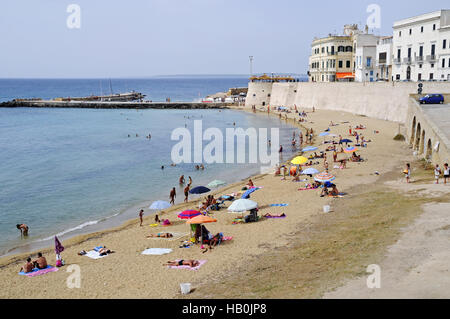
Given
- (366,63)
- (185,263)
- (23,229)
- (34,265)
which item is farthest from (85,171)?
(366,63)

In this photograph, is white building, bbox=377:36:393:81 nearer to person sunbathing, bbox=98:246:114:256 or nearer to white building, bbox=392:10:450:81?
white building, bbox=392:10:450:81

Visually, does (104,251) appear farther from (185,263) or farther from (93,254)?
(185,263)

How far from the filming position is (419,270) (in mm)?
11070

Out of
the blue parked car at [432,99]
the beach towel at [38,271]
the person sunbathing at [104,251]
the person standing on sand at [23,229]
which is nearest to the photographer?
the beach towel at [38,271]

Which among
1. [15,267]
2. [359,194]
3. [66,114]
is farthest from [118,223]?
[66,114]

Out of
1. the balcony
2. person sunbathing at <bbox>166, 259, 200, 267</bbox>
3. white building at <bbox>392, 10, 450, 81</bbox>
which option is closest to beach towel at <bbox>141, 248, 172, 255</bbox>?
person sunbathing at <bbox>166, 259, 200, 267</bbox>

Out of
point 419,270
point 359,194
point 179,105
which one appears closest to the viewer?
point 419,270

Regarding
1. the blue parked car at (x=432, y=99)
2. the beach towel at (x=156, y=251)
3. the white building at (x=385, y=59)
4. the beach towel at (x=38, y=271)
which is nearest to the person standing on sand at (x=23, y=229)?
the beach towel at (x=38, y=271)

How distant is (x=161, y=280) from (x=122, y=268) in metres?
2.13

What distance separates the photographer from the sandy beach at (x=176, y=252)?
42.9 feet

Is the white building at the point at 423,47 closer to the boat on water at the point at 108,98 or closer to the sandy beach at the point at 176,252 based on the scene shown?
the sandy beach at the point at 176,252

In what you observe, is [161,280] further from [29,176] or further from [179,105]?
[179,105]

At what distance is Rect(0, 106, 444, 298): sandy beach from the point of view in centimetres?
1308

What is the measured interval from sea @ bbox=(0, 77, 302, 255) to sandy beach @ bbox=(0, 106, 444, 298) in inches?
110
